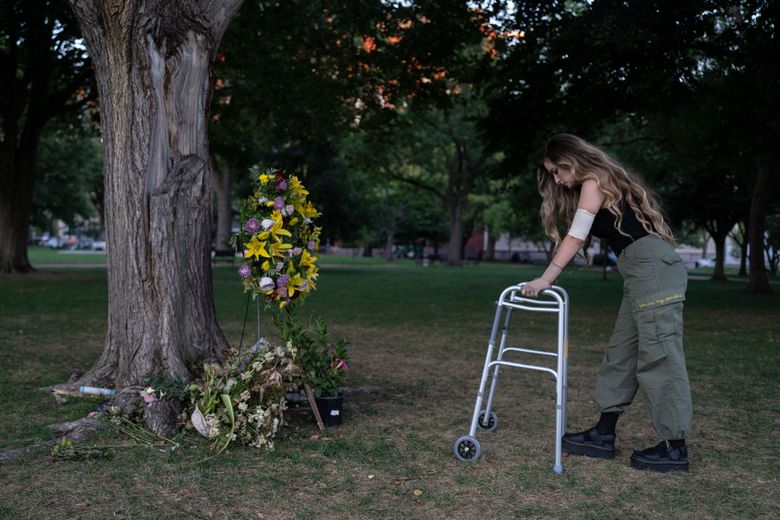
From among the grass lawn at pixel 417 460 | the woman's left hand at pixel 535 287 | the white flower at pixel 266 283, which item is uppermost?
the woman's left hand at pixel 535 287

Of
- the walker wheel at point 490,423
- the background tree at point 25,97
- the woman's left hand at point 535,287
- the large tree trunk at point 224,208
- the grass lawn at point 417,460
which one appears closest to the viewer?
the grass lawn at point 417,460

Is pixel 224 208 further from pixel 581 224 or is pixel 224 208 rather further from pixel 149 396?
pixel 581 224

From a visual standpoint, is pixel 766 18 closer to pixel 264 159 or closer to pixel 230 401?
pixel 230 401

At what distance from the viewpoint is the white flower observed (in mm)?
5359

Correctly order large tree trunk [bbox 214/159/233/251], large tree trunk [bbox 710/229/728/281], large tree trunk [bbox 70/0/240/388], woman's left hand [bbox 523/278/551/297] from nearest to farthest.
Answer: woman's left hand [bbox 523/278/551/297]
large tree trunk [bbox 70/0/240/388]
large tree trunk [bbox 710/229/728/281]
large tree trunk [bbox 214/159/233/251]

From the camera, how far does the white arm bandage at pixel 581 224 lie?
15.0 feet

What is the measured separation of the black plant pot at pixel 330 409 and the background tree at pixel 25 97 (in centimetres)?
1882

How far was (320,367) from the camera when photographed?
5.64 meters

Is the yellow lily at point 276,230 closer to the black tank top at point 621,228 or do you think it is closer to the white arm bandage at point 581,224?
the white arm bandage at point 581,224

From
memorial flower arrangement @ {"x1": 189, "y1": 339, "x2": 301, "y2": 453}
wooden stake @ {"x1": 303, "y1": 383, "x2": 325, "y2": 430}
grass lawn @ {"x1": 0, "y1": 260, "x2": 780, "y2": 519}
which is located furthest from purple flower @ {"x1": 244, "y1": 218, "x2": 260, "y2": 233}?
grass lawn @ {"x1": 0, "y1": 260, "x2": 780, "y2": 519}

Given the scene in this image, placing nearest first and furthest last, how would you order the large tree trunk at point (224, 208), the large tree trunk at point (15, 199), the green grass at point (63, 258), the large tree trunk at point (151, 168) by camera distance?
the large tree trunk at point (151, 168) < the large tree trunk at point (15, 199) < the large tree trunk at point (224, 208) < the green grass at point (63, 258)

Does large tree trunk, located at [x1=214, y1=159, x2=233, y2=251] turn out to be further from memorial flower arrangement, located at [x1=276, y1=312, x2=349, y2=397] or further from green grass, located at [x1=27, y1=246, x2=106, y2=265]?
memorial flower arrangement, located at [x1=276, y1=312, x2=349, y2=397]

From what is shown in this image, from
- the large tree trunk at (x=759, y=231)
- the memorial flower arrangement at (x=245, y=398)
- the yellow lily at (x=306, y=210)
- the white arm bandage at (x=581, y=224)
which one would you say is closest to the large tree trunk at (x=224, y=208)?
the large tree trunk at (x=759, y=231)

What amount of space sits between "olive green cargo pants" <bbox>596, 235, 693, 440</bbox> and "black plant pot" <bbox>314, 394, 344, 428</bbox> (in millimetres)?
2099
